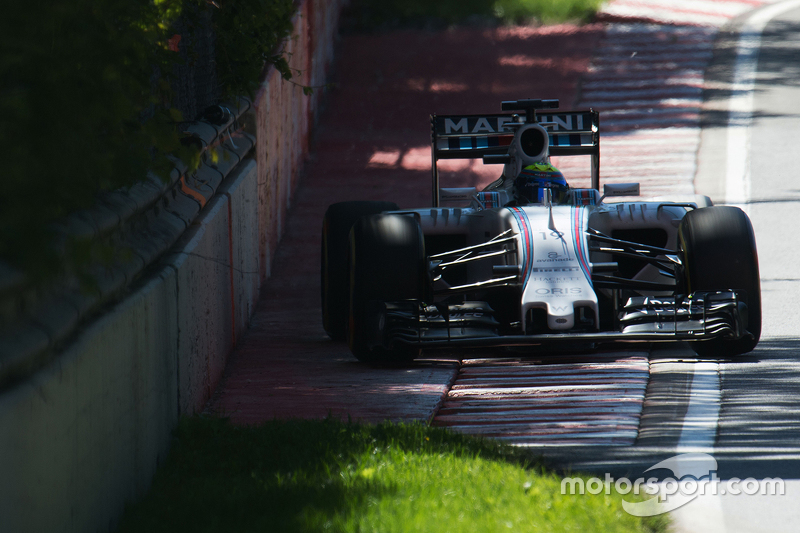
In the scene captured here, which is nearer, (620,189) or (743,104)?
(620,189)

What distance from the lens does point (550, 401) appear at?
6211mm

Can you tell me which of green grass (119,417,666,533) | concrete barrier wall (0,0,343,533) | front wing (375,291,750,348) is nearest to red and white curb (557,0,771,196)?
front wing (375,291,750,348)

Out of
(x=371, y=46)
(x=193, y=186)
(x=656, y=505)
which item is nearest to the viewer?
(x=656, y=505)

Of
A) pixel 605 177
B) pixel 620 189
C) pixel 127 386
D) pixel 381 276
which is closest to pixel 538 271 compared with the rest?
pixel 381 276

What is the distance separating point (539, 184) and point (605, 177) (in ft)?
19.0

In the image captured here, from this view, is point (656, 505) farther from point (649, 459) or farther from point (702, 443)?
point (702, 443)

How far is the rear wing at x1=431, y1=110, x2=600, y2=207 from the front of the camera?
29.5ft

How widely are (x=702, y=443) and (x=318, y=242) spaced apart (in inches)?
313

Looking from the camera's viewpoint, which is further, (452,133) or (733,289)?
(452,133)

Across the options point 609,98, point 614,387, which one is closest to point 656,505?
point 614,387

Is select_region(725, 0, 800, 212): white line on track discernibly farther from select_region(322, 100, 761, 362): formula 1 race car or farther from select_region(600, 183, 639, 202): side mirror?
select_region(322, 100, 761, 362): formula 1 race car

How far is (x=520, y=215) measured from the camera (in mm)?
7766

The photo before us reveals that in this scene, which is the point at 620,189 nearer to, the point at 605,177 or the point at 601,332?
the point at 601,332

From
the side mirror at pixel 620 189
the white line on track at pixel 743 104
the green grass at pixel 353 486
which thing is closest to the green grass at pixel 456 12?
the white line on track at pixel 743 104
